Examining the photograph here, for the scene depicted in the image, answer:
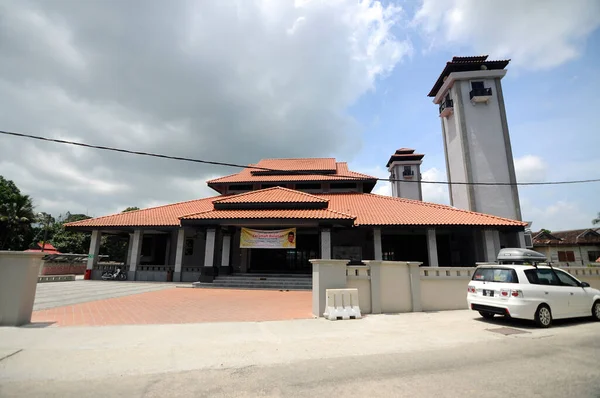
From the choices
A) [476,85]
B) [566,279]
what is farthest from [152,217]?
[476,85]

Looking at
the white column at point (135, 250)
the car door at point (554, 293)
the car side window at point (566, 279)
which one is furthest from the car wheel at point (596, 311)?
the white column at point (135, 250)

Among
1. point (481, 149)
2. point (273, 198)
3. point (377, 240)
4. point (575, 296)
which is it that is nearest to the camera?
point (575, 296)

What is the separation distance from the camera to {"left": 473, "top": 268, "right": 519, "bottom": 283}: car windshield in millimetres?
7289

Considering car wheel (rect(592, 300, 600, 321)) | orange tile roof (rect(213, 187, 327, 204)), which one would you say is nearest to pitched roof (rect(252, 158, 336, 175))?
orange tile roof (rect(213, 187, 327, 204))

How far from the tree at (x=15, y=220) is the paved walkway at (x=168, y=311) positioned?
31.9 metres

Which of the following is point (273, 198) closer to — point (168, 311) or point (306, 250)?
point (306, 250)

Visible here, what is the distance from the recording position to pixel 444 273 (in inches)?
390

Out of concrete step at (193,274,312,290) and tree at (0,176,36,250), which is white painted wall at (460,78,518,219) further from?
tree at (0,176,36,250)

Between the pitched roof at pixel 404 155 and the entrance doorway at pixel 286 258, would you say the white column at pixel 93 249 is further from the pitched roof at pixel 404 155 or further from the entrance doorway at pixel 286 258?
the pitched roof at pixel 404 155

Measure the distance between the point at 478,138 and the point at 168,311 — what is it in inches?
1068

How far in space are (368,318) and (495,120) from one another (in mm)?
25404

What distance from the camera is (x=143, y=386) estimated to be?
3.63 metres

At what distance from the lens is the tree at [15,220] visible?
31.9 meters

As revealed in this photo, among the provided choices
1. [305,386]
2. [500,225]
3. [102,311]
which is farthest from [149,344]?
[500,225]
